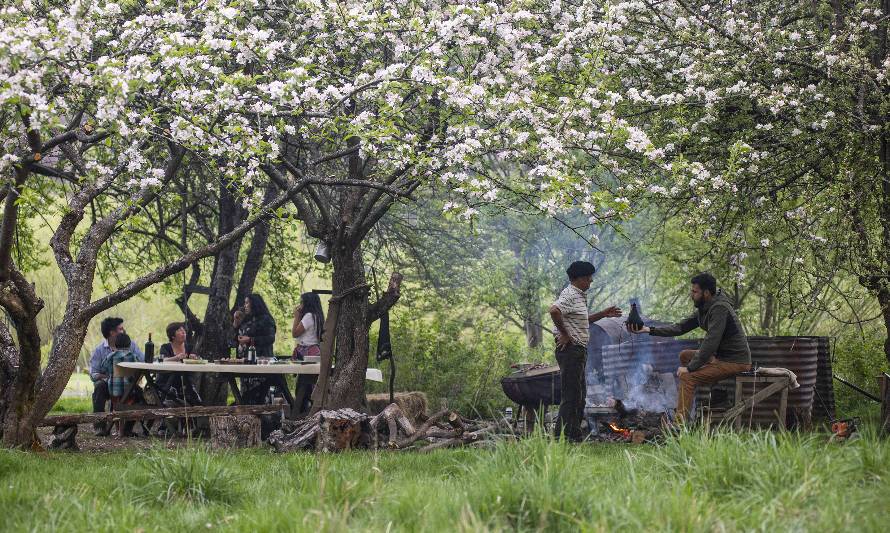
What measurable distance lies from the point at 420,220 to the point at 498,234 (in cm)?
772

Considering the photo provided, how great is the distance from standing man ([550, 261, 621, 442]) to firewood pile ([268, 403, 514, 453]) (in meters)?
0.70

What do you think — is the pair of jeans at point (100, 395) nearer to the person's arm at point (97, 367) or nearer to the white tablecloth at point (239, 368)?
the person's arm at point (97, 367)

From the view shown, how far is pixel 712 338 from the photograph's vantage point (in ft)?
32.8

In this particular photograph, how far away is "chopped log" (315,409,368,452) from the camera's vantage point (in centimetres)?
1077

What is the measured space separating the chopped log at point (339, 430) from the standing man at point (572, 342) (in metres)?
2.21

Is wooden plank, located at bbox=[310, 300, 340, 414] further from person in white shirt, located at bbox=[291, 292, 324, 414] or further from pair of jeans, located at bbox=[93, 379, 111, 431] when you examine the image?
pair of jeans, located at bbox=[93, 379, 111, 431]

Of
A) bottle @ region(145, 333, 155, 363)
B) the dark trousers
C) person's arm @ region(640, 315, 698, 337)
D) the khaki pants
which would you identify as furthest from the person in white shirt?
the khaki pants

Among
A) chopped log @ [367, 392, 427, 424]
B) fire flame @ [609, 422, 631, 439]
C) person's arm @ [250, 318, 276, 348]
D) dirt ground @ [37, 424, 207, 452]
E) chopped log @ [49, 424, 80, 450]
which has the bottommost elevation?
dirt ground @ [37, 424, 207, 452]

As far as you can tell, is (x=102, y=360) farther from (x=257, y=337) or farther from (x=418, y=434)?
(x=418, y=434)

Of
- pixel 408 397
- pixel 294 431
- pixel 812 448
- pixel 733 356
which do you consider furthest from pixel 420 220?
pixel 812 448

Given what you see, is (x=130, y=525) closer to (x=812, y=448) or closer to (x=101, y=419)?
(x=812, y=448)

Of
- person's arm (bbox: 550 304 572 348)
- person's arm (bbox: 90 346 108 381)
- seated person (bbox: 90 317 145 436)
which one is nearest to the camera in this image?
person's arm (bbox: 550 304 572 348)

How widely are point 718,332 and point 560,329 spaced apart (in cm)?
157

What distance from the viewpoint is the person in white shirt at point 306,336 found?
539 inches
